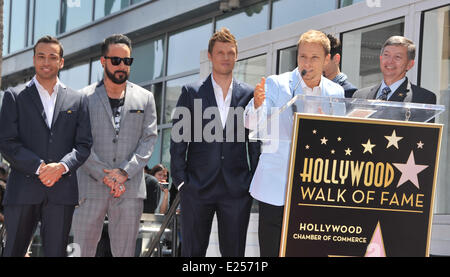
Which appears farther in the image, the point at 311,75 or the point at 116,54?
the point at 116,54

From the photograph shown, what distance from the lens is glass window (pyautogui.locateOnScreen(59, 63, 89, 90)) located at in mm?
21375

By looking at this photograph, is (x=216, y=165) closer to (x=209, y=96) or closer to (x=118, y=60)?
(x=209, y=96)

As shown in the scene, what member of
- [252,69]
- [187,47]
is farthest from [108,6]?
[252,69]

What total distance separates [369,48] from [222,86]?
8.01 ft

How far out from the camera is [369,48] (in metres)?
7.11

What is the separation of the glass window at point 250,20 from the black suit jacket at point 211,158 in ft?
31.0

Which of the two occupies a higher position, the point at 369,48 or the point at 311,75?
the point at 369,48

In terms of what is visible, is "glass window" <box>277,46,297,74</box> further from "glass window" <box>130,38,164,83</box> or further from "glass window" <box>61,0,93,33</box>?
"glass window" <box>61,0,93,33</box>

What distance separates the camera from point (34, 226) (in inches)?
198

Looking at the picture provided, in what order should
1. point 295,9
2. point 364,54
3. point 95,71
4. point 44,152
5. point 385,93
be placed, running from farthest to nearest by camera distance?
point 95,71 → point 295,9 → point 364,54 → point 44,152 → point 385,93

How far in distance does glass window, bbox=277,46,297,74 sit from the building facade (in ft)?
0.03

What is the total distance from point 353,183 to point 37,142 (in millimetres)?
2345
